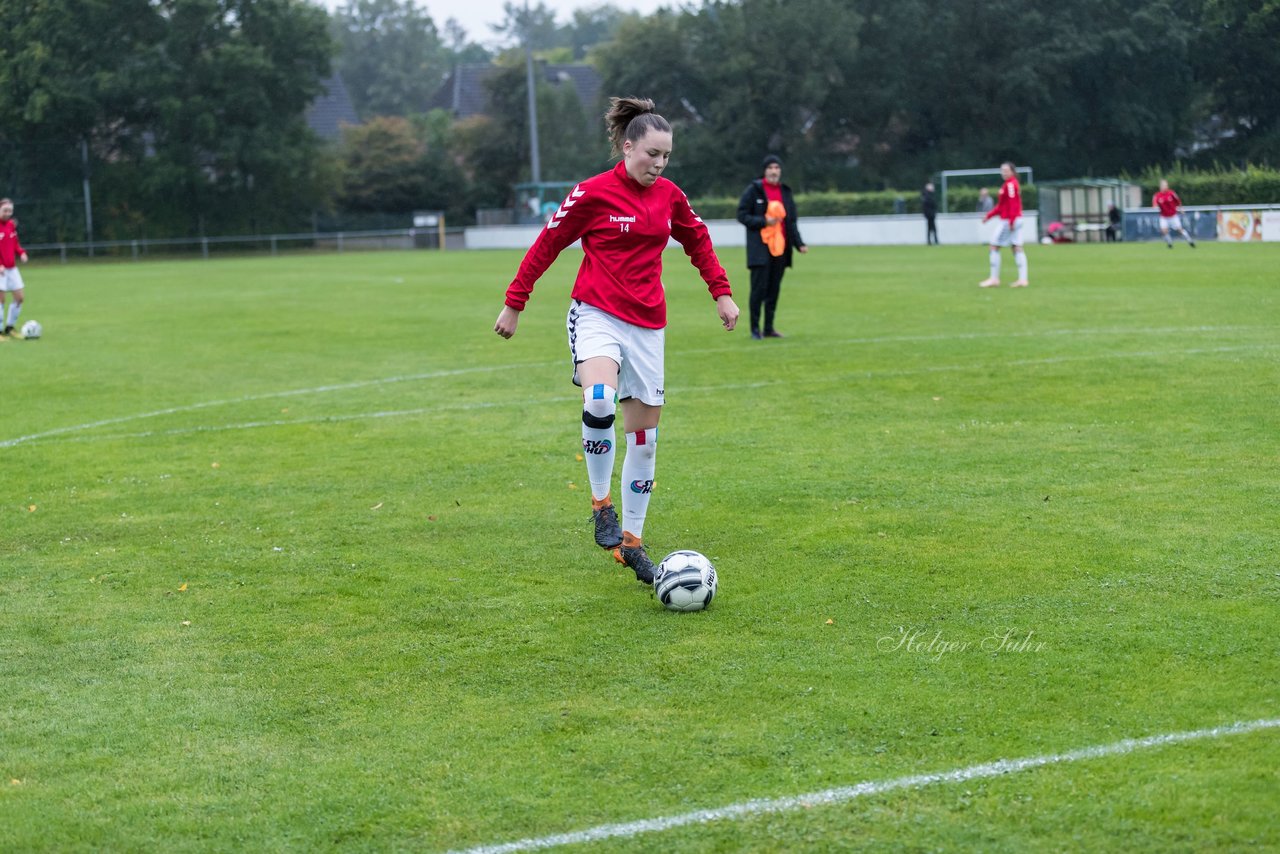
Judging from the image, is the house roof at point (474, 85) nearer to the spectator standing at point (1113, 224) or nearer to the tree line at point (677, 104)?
the tree line at point (677, 104)

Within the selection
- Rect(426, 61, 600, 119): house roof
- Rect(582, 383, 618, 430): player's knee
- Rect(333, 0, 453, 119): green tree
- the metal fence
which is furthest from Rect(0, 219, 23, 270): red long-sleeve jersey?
Rect(333, 0, 453, 119): green tree

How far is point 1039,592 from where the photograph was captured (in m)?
6.29

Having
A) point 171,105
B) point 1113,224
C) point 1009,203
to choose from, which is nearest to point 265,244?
point 171,105

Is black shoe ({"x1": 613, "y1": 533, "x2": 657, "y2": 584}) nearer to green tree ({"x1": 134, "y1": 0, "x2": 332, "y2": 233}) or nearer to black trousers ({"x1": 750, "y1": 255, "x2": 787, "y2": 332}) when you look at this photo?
black trousers ({"x1": 750, "y1": 255, "x2": 787, "y2": 332})

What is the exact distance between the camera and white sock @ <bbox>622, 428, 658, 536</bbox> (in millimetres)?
7082

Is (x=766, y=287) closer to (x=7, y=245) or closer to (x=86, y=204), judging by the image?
(x=7, y=245)

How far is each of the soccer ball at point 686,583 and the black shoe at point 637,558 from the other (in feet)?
0.93

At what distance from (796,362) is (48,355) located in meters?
9.92

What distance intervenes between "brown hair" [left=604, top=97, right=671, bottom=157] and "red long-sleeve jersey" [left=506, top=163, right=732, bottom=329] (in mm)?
145

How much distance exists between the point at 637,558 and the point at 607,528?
472 mm

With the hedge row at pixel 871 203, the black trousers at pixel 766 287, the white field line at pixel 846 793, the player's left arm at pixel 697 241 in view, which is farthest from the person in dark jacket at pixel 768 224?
the hedge row at pixel 871 203

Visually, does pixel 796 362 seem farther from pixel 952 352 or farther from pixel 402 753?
pixel 402 753

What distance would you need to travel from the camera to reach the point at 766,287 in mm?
17312

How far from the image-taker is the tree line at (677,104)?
61.3 metres
